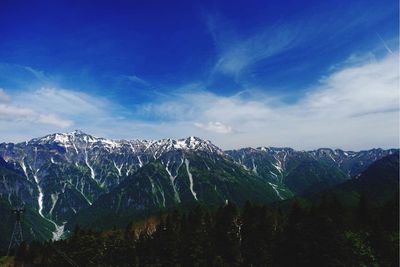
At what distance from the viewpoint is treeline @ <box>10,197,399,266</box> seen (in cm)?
5922

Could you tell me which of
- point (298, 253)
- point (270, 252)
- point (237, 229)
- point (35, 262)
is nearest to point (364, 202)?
point (270, 252)

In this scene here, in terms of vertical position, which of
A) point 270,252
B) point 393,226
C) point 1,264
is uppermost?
point 393,226

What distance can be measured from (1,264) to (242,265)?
13332cm

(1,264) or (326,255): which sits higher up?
(326,255)

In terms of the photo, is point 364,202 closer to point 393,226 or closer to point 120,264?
point 393,226

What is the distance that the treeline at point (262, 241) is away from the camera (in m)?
59.2

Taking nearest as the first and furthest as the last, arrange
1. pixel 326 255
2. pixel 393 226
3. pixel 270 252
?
1. pixel 326 255
2. pixel 393 226
3. pixel 270 252

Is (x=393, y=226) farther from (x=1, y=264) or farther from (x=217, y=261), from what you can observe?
(x=1, y=264)

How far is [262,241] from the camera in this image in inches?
4183

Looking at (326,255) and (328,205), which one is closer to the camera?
(326,255)

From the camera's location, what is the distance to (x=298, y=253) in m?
60.1

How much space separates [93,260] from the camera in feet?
427

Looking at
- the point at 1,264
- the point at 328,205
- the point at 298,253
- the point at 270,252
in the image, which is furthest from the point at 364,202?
the point at 1,264

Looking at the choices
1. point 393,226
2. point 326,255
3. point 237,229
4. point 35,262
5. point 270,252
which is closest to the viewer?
point 326,255
